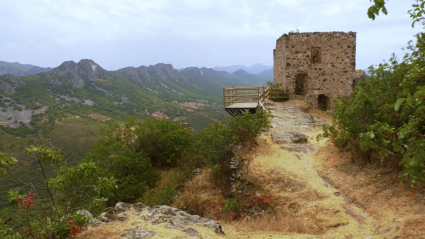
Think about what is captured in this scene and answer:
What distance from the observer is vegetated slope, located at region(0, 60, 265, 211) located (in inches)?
2115

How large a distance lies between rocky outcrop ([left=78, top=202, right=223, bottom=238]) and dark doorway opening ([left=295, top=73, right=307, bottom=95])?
15.0 metres

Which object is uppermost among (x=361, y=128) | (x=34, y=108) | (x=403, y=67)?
(x=403, y=67)

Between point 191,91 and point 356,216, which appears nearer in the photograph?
point 356,216

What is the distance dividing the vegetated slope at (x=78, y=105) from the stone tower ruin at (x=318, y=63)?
33875mm

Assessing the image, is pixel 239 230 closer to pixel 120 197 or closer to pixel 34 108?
pixel 120 197

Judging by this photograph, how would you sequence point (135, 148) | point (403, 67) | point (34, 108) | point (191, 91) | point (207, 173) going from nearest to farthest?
1. point (403, 67)
2. point (207, 173)
3. point (135, 148)
4. point (34, 108)
5. point (191, 91)

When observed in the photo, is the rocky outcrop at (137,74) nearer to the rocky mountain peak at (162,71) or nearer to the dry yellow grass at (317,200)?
the rocky mountain peak at (162,71)

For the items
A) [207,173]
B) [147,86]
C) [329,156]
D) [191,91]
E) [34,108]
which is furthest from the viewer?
[191,91]

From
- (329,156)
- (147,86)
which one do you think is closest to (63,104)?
(147,86)

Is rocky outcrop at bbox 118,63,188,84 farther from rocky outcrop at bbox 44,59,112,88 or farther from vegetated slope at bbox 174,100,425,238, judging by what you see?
vegetated slope at bbox 174,100,425,238

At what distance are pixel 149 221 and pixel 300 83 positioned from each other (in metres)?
16.3

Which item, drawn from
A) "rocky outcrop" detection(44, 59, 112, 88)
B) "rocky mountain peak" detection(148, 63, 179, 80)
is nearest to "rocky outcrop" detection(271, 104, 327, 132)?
"rocky outcrop" detection(44, 59, 112, 88)

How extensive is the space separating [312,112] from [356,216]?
12.8 m

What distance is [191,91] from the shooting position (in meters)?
145
